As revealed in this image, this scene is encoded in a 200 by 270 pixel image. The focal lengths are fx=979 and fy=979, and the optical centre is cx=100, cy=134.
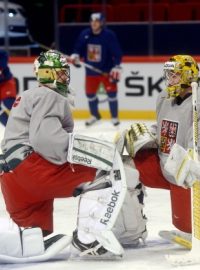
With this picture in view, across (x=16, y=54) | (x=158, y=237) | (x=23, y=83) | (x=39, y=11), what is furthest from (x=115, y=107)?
(x=158, y=237)

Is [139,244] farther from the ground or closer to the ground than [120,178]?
closer to the ground

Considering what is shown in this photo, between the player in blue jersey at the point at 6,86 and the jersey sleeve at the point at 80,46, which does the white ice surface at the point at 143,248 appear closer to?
the player in blue jersey at the point at 6,86

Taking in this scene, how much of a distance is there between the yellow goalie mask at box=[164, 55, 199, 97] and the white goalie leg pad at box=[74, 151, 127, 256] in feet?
1.50

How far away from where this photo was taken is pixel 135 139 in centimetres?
432

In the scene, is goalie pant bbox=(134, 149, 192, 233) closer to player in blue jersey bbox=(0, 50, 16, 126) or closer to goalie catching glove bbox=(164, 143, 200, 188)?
goalie catching glove bbox=(164, 143, 200, 188)

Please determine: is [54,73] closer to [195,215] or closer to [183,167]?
[183,167]

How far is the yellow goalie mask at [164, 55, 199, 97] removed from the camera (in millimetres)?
4250

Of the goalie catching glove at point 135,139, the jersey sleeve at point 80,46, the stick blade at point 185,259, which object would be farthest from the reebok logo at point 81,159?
the jersey sleeve at point 80,46

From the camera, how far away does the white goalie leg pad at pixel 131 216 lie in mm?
4180

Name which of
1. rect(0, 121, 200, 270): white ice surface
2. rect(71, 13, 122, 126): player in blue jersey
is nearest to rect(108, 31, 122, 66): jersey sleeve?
rect(71, 13, 122, 126): player in blue jersey

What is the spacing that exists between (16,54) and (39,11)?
1.34m

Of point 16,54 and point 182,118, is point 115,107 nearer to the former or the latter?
point 16,54

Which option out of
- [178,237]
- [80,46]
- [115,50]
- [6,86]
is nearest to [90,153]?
[178,237]

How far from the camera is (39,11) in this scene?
12.6 m
